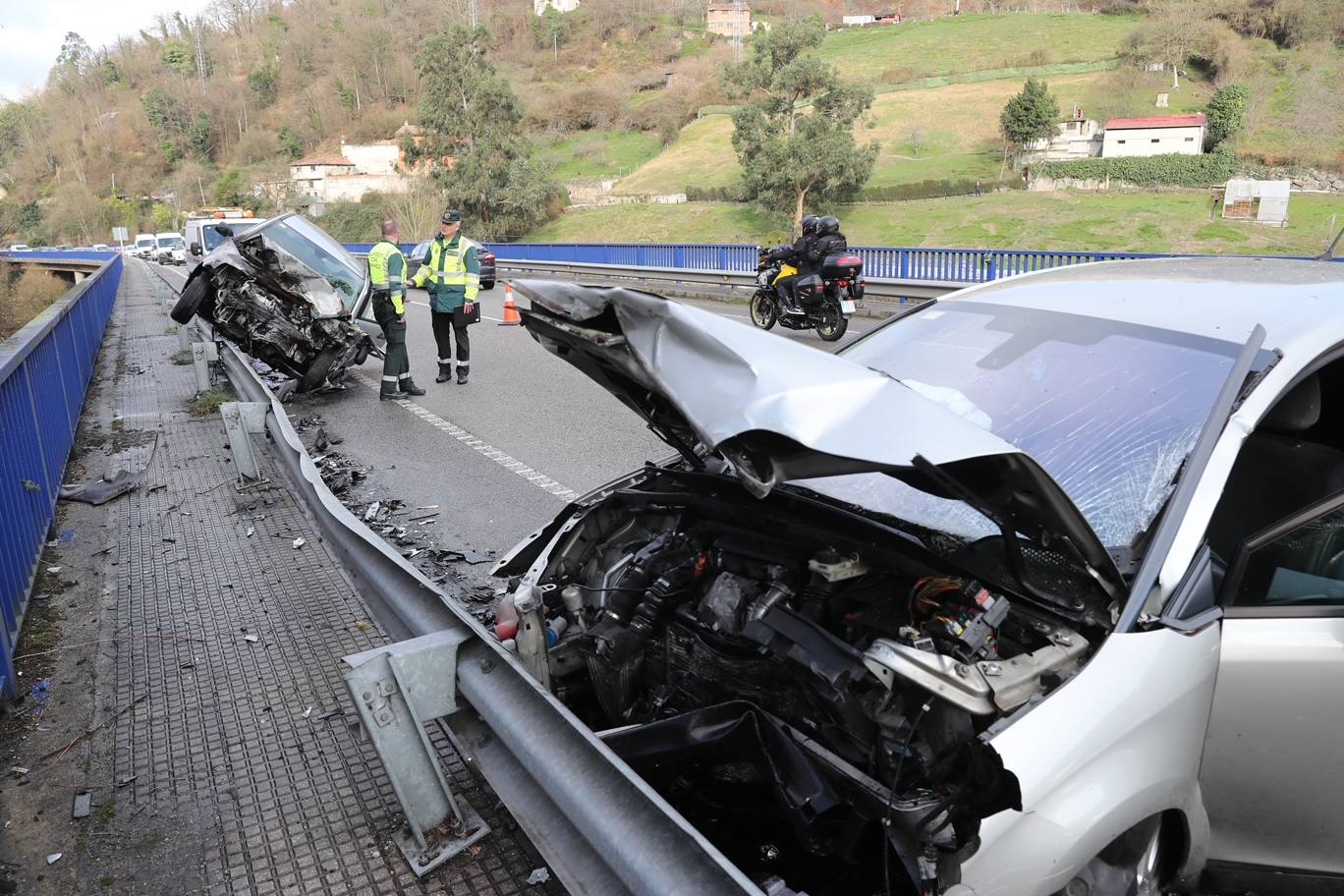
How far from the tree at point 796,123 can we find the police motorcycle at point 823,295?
34818 mm

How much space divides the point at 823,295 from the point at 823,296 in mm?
14

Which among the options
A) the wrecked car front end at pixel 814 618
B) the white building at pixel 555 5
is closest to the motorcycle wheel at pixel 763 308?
the wrecked car front end at pixel 814 618

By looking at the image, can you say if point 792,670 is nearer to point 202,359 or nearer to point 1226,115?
point 202,359

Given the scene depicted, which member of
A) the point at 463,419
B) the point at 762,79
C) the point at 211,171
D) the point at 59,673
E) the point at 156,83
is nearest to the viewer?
the point at 59,673

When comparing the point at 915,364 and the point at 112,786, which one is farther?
the point at 915,364

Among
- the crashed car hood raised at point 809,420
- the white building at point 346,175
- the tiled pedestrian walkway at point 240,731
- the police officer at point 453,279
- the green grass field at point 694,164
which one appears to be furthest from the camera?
the white building at point 346,175

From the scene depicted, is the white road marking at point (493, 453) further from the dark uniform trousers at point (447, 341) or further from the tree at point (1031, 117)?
the tree at point (1031, 117)

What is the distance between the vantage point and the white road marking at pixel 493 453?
6.13 meters

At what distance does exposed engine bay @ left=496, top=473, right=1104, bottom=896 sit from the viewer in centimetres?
185

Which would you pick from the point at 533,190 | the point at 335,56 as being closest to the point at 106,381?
the point at 533,190

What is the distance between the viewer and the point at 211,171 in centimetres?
10969

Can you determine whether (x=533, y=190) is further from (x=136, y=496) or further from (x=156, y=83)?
(x=156, y=83)

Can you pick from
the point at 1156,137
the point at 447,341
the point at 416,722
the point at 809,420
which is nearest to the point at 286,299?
the point at 447,341

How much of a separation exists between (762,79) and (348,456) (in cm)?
Result: 4326
